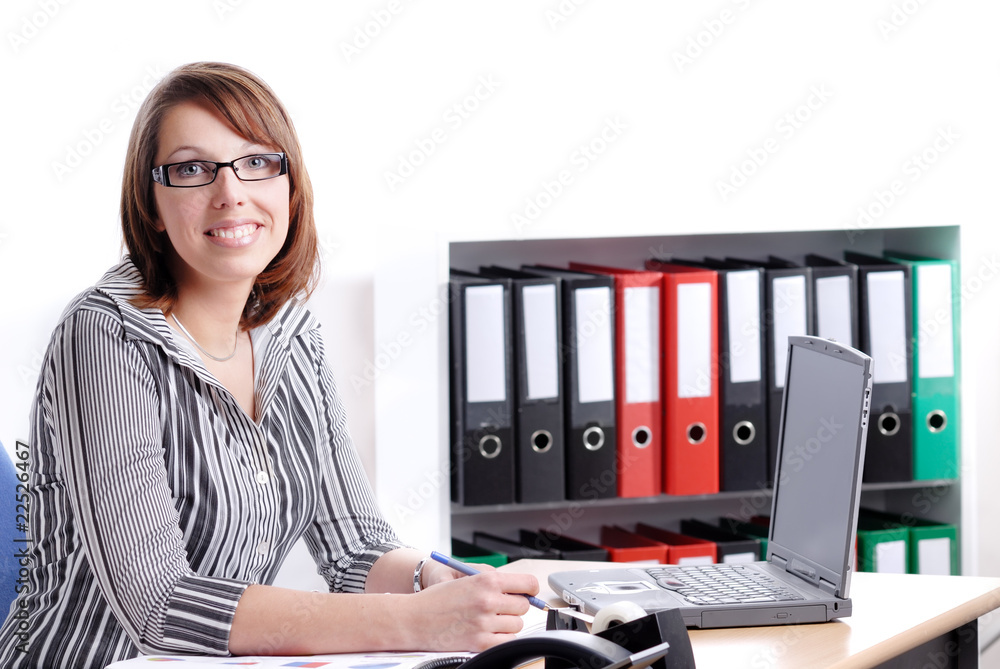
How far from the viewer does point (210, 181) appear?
133cm

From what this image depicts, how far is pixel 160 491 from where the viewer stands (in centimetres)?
117

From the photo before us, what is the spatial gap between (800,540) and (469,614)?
17.9 inches

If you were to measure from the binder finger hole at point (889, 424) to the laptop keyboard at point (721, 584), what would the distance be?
100cm

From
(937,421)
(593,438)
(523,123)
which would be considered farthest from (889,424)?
(523,123)

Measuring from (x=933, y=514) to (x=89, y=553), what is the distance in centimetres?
194

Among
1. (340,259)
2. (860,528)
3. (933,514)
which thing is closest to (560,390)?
(340,259)

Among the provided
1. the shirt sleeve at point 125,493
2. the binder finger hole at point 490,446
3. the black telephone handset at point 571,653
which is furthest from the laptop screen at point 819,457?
the binder finger hole at point 490,446

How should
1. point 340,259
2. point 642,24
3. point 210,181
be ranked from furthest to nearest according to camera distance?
point 642,24 → point 340,259 → point 210,181

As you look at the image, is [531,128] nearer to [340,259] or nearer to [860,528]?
[340,259]

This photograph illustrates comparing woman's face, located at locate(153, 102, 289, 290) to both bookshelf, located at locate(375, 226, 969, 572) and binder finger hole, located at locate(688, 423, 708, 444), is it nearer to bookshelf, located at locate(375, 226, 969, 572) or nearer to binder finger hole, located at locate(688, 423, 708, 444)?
bookshelf, located at locate(375, 226, 969, 572)

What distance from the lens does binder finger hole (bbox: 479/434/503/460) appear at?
6.70 ft

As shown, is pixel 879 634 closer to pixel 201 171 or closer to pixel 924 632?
pixel 924 632

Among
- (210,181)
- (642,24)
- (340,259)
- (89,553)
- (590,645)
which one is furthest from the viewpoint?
(642,24)

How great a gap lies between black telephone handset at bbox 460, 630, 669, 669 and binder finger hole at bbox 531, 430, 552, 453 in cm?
124
